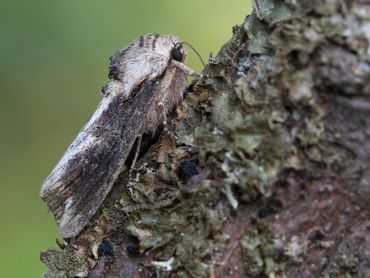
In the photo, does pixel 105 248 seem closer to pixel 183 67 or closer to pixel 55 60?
pixel 183 67

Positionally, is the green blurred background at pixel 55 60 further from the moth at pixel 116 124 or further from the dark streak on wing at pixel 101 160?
the dark streak on wing at pixel 101 160

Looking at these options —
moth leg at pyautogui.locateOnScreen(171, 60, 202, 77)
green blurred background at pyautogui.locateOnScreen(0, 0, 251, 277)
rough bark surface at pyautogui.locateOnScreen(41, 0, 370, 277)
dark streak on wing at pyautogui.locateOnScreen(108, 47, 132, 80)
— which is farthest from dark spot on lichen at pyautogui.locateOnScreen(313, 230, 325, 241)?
green blurred background at pyautogui.locateOnScreen(0, 0, 251, 277)

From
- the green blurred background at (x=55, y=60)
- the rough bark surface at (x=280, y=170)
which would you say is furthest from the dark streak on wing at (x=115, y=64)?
the green blurred background at (x=55, y=60)

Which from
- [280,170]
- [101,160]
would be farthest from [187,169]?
[101,160]

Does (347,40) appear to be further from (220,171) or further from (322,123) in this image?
(220,171)

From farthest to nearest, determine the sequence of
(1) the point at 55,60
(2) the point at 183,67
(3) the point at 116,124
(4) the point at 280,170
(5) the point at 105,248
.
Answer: (1) the point at 55,60 < (2) the point at 183,67 < (3) the point at 116,124 < (5) the point at 105,248 < (4) the point at 280,170

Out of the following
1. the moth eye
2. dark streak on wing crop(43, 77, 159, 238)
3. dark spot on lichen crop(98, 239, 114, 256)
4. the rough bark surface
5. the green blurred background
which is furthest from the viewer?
the green blurred background

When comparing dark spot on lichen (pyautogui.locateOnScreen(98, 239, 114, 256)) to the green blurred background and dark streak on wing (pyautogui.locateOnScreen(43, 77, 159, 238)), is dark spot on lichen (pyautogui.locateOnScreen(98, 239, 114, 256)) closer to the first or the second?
dark streak on wing (pyautogui.locateOnScreen(43, 77, 159, 238))
